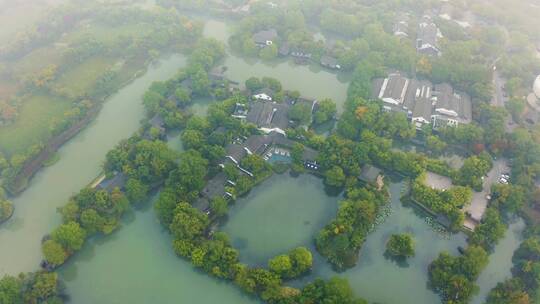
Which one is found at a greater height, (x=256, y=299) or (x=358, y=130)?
(x=358, y=130)

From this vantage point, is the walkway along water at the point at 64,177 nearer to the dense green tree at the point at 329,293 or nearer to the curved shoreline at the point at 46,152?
the curved shoreline at the point at 46,152

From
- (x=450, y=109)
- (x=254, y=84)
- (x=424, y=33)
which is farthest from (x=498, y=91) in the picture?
(x=254, y=84)

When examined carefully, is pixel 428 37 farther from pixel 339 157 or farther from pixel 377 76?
pixel 339 157

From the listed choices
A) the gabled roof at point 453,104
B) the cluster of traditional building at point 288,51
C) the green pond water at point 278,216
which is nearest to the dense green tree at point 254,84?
the cluster of traditional building at point 288,51

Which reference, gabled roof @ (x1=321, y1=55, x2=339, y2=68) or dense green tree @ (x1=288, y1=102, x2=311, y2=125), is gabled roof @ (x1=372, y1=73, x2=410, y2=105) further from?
dense green tree @ (x1=288, y1=102, x2=311, y2=125)

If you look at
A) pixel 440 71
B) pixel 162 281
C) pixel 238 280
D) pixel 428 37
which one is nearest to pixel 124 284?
pixel 162 281

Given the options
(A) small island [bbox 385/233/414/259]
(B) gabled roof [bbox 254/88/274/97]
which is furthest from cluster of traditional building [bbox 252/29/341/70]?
(A) small island [bbox 385/233/414/259]

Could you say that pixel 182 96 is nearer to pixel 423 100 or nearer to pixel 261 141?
pixel 261 141
